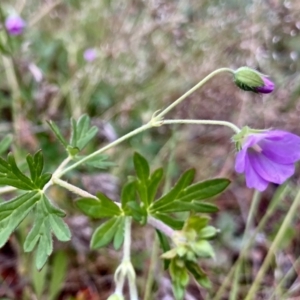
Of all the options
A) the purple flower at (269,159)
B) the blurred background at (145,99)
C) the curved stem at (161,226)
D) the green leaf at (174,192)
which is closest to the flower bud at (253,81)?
the purple flower at (269,159)

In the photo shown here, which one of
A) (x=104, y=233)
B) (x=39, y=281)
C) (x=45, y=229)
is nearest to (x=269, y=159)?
(x=104, y=233)

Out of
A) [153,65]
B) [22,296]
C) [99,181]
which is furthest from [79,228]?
[153,65]

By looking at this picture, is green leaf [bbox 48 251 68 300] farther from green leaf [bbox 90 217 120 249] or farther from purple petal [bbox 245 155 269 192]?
purple petal [bbox 245 155 269 192]

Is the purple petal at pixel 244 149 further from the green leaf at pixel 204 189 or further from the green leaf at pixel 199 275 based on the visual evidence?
the green leaf at pixel 199 275

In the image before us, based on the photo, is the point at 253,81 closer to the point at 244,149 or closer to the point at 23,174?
the point at 244,149

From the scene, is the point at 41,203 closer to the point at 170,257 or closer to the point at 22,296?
the point at 170,257
